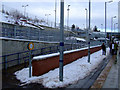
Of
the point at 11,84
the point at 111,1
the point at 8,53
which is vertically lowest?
the point at 11,84

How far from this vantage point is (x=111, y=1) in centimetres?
2698

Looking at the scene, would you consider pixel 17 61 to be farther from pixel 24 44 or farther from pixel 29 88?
pixel 29 88

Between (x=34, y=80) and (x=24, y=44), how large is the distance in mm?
5698

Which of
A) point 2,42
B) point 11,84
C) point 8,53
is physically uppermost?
point 2,42

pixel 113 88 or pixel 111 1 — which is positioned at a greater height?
pixel 111 1

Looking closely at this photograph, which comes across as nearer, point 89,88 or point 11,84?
point 89,88

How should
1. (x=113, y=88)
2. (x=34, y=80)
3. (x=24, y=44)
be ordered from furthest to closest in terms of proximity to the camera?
1. (x=24, y=44)
2. (x=34, y=80)
3. (x=113, y=88)

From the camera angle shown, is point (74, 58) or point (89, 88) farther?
point (74, 58)

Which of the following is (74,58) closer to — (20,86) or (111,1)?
(20,86)

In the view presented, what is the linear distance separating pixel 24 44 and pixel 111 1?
66.8ft

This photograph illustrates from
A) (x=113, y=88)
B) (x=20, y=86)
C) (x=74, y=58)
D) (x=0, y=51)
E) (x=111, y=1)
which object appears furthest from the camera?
(x=111, y=1)

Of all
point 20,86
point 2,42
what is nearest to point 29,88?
point 20,86

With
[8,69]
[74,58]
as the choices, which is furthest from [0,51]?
[74,58]

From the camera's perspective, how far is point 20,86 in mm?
6816
